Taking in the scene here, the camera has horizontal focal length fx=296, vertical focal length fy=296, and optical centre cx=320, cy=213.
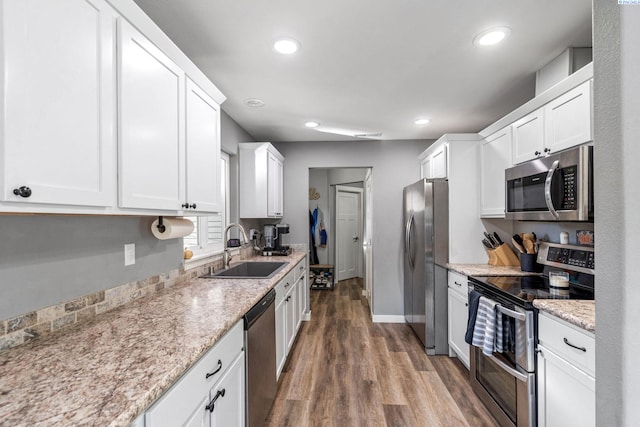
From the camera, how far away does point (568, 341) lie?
4.65ft

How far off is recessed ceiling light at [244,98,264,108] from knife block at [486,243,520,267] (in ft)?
8.67

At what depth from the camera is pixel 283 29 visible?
1694mm

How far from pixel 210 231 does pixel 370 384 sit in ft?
6.50

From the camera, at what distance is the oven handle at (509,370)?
169 centimetres

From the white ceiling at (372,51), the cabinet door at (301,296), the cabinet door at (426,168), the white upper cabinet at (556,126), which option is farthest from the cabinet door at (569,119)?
the cabinet door at (301,296)

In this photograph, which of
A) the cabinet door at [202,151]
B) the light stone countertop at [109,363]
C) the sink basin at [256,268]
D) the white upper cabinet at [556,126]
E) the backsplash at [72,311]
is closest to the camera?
the light stone countertop at [109,363]

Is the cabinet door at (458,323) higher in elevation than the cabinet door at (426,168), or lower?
lower

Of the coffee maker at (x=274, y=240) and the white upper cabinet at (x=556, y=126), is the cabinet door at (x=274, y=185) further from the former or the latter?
the white upper cabinet at (x=556, y=126)

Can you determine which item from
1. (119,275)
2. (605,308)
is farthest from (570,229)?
(119,275)

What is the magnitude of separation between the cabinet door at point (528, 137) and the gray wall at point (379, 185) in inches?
67.0

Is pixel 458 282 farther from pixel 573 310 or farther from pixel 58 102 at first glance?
pixel 58 102

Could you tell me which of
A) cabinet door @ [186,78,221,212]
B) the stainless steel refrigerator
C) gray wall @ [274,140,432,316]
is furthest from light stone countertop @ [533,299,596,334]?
gray wall @ [274,140,432,316]

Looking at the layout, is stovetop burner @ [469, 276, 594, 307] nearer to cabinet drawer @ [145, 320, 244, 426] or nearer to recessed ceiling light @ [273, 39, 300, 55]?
cabinet drawer @ [145, 320, 244, 426]

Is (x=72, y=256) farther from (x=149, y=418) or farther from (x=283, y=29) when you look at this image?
(x=283, y=29)
